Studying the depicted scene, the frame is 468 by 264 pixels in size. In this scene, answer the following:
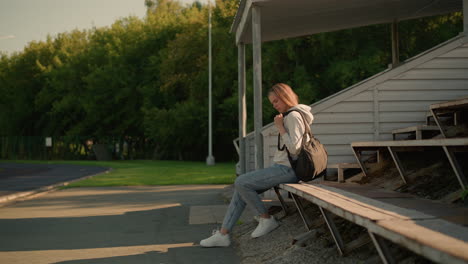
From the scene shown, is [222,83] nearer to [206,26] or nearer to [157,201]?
[206,26]

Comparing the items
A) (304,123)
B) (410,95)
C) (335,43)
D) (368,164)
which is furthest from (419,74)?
(335,43)

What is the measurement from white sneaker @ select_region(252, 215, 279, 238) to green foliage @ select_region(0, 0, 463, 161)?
23047mm

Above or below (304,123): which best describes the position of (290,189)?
below

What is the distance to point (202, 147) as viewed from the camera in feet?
150

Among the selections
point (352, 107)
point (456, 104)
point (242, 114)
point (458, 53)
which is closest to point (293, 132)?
point (456, 104)

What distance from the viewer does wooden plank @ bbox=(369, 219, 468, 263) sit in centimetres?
239

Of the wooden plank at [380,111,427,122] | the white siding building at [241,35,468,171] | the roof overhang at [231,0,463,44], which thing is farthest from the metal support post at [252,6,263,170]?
the wooden plank at [380,111,427,122]

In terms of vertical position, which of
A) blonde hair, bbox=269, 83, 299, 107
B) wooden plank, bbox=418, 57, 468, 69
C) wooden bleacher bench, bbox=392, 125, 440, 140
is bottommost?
wooden bleacher bench, bbox=392, 125, 440, 140

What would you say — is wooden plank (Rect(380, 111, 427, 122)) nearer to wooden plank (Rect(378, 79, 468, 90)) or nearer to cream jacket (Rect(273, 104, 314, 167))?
wooden plank (Rect(378, 79, 468, 90))

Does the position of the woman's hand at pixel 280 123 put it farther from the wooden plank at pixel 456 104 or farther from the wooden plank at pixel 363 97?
the wooden plank at pixel 363 97

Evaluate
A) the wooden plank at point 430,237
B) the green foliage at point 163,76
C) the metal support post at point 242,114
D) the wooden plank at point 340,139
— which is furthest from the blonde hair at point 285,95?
the green foliage at point 163,76

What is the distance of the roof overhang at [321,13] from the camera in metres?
8.71

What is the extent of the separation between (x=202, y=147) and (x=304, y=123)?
4003cm

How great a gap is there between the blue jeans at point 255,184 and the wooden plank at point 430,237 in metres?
2.80
